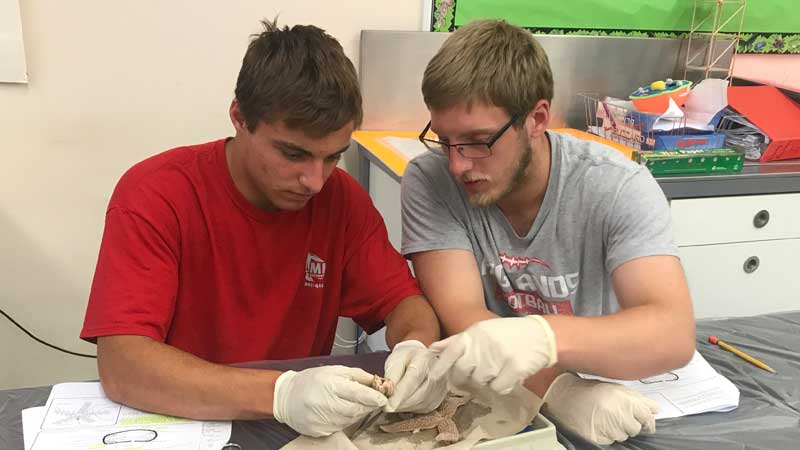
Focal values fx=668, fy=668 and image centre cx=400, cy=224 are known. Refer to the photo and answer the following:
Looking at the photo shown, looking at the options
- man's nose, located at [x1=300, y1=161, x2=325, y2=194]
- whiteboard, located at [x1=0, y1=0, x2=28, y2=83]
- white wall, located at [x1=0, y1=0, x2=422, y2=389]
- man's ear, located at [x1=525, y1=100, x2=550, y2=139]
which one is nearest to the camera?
man's nose, located at [x1=300, y1=161, x2=325, y2=194]

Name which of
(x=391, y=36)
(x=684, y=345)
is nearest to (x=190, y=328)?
(x=684, y=345)

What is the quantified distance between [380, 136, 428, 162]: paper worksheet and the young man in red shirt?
→ 658 mm

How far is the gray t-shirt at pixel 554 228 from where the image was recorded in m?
1.25

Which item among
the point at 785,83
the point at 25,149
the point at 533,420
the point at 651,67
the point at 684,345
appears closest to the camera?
the point at 533,420

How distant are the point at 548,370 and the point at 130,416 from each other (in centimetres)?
66

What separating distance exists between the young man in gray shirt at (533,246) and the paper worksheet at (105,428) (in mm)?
357

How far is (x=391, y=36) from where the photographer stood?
7.23ft

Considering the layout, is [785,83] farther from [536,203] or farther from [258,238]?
[258,238]

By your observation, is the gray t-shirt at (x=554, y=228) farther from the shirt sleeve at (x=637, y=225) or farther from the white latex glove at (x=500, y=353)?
the white latex glove at (x=500, y=353)

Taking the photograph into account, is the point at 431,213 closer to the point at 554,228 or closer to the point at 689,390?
the point at 554,228

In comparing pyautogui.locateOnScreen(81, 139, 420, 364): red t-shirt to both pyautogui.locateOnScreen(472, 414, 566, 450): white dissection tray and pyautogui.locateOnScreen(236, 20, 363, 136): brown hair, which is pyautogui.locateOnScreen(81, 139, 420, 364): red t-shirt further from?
pyautogui.locateOnScreen(472, 414, 566, 450): white dissection tray

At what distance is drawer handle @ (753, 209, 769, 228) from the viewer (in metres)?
2.11

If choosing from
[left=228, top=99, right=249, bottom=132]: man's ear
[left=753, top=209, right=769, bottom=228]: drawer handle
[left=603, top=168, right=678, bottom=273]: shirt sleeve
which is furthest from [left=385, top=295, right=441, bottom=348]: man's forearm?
[left=753, top=209, right=769, bottom=228]: drawer handle

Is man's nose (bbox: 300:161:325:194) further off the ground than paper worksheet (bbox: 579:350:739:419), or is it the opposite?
man's nose (bbox: 300:161:325:194)
